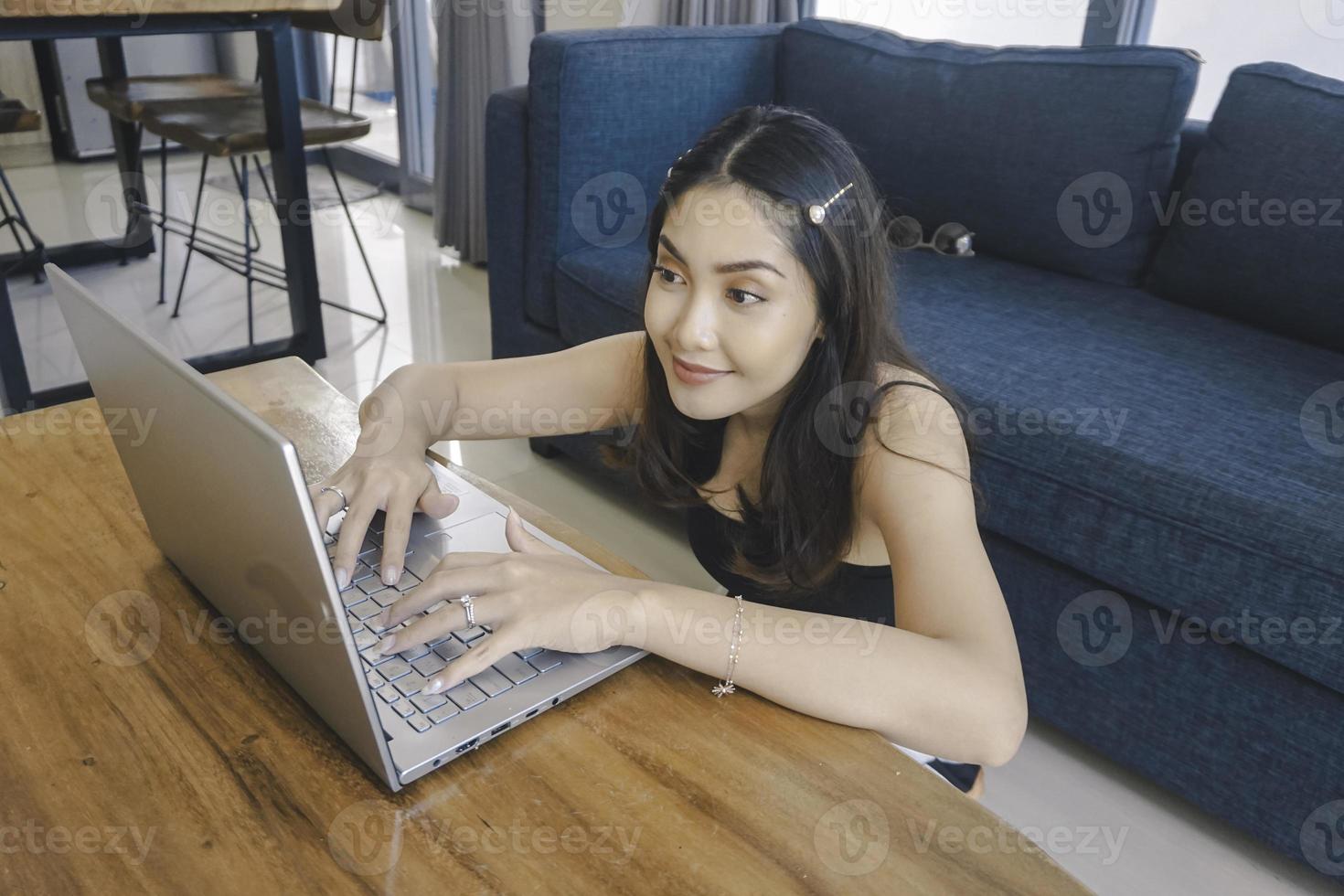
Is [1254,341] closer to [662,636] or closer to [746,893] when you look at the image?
[662,636]

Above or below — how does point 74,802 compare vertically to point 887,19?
below

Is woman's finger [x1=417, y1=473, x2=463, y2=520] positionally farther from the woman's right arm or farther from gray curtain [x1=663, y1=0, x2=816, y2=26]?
gray curtain [x1=663, y1=0, x2=816, y2=26]

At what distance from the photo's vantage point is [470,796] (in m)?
0.64

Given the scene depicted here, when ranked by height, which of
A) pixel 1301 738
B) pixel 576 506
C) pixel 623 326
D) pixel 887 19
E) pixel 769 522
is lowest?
pixel 576 506

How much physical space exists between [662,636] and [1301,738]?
93 centimetres

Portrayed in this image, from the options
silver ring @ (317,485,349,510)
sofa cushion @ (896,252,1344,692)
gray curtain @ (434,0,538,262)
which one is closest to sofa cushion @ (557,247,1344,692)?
sofa cushion @ (896,252,1344,692)

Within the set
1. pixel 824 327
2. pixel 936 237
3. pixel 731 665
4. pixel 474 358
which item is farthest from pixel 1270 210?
pixel 474 358

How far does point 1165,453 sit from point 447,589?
0.98 metres

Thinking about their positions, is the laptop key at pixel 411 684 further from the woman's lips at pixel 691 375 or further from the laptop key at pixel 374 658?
the woman's lips at pixel 691 375

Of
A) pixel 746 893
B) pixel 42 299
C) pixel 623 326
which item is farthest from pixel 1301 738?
pixel 42 299

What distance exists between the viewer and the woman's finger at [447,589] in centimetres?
74

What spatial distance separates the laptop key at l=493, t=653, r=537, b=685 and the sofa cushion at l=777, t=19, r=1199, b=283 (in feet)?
5.18

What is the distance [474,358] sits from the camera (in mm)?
2803

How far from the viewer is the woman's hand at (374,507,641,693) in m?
0.72
